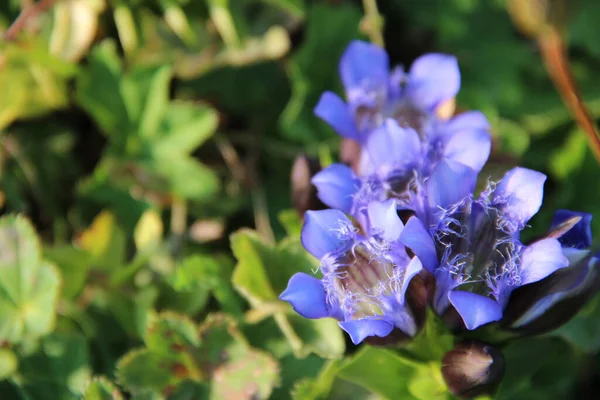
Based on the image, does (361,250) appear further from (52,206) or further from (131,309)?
(52,206)

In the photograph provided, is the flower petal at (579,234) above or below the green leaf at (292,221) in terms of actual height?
above

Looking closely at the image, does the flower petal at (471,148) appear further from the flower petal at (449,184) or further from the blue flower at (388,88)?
the blue flower at (388,88)

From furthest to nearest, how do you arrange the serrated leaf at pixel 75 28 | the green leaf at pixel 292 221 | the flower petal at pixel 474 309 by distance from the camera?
the serrated leaf at pixel 75 28 < the green leaf at pixel 292 221 < the flower petal at pixel 474 309

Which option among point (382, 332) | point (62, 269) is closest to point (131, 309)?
point (62, 269)

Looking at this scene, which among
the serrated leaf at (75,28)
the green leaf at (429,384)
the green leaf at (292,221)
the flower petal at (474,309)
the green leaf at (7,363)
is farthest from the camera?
the serrated leaf at (75,28)

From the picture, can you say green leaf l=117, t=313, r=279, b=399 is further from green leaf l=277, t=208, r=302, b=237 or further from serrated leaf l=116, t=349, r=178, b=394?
green leaf l=277, t=208, r=302, b=237

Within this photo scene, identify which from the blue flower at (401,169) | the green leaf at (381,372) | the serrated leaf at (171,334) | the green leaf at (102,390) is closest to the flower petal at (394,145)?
the blue flower at (401,169)

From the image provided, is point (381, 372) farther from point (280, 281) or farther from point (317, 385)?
point (280, 281)

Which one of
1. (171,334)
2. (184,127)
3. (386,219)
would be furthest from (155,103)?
(386,219)
